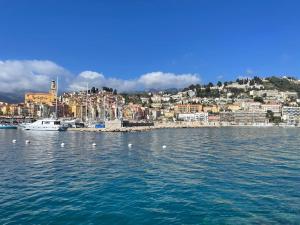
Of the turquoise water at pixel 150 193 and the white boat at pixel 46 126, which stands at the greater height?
the white boat at pixel 46 126

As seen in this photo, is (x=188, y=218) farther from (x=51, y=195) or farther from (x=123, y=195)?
(x=51, y=195)

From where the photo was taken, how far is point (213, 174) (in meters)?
22.4

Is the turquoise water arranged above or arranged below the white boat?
below

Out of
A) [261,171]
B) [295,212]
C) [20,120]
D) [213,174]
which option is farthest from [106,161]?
[20,120]

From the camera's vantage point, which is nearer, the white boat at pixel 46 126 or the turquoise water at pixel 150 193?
the turquoise water at pixel 150 193

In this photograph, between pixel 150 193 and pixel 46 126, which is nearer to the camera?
pixel 150 193

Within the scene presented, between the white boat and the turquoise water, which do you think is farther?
the white boat

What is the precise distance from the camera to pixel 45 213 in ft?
46.7

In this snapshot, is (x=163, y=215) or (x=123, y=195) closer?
(x=163, y=215)

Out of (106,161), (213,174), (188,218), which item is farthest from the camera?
(106,161)

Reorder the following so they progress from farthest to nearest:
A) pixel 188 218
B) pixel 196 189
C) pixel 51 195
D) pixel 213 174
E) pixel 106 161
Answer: pixel 106 161, pixel 213 174, pixel 196 189, pixel 51 195, pixel 188 218

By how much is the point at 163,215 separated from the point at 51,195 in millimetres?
5688

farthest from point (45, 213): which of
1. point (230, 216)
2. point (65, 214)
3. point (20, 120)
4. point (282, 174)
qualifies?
point (20, 120)

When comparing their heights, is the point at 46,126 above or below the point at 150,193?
above
